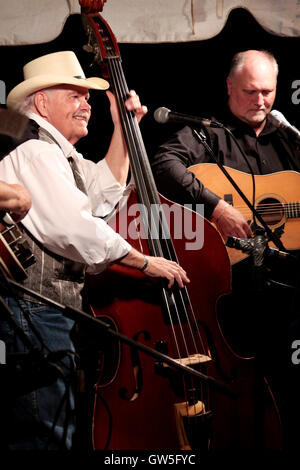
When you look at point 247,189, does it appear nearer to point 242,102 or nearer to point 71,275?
point 242,102

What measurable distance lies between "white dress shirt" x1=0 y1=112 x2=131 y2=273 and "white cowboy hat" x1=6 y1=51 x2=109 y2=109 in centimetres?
41

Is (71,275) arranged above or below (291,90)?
below

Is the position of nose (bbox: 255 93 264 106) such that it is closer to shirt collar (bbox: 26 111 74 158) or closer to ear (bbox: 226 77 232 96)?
ear (bbox: 226 77 232 96)

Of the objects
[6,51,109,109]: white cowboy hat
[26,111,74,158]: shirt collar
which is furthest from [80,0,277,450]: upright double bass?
[26,111,74,158]: shirt collar

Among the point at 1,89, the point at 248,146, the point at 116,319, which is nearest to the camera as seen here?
the point at 116,319

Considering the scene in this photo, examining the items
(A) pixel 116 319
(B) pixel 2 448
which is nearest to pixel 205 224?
(A) pixel 116 319

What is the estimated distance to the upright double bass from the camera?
2275 mm

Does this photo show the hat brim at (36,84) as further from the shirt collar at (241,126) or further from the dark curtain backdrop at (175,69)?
the shirt collar at (241,126)

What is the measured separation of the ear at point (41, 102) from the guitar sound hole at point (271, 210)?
1.36 metres

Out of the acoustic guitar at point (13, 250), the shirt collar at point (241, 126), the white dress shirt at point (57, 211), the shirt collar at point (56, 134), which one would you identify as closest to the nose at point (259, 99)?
the shirt collar at point (241, 126)

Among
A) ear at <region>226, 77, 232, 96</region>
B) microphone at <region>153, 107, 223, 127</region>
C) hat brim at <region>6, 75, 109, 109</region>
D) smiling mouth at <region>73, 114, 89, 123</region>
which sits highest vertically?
ear at <region>226, 77, 232, 96</region>

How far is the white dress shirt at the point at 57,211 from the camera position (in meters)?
2.29

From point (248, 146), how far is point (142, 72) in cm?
82

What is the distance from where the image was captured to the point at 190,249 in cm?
259
